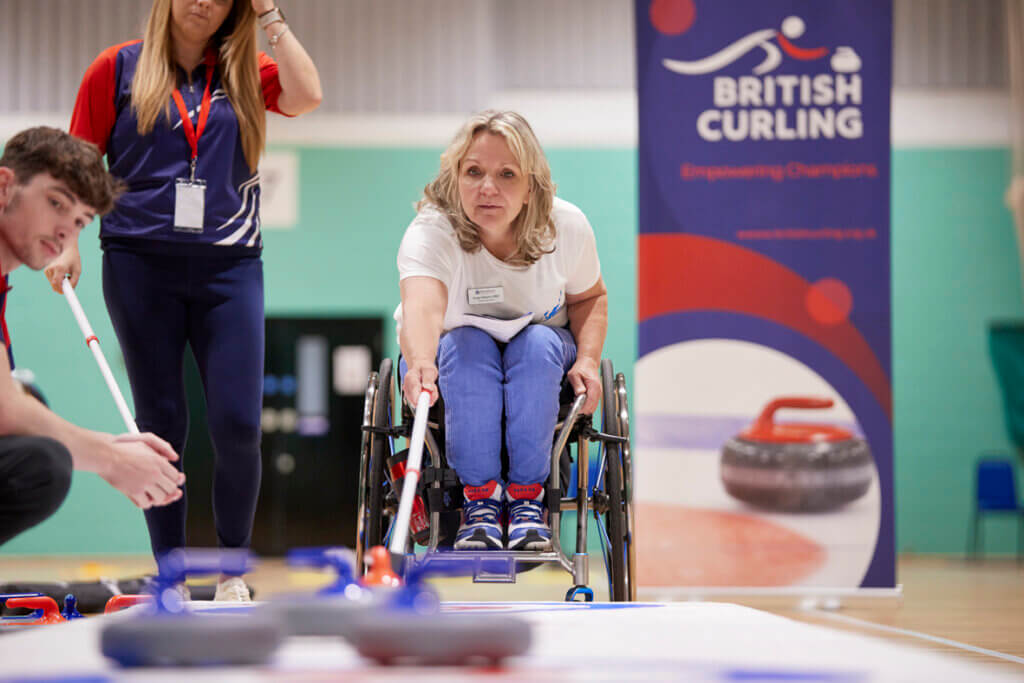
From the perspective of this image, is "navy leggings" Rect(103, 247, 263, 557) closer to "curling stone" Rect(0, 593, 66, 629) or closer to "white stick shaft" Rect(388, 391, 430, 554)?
"curling stone" Rect(0, 593, 66, 629)

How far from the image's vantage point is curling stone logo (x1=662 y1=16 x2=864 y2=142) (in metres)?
3.49

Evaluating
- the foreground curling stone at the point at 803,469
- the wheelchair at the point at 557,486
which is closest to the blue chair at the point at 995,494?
the foreground curling stone at the point at 803,469

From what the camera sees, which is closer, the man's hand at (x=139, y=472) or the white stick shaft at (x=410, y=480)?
the man's hand at (x=139, y=472)

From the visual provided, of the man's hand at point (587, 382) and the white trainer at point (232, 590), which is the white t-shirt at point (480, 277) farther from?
the white trainer at point (232, 590)

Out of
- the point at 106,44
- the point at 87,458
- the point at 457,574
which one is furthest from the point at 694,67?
the point at 106,44

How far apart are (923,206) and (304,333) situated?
15.3 feet

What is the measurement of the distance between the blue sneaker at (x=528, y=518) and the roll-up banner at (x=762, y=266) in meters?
1.56

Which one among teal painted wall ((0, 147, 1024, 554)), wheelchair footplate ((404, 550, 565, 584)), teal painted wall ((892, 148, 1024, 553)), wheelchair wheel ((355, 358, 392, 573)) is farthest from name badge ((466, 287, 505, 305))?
teal painted wall ((892, 148, 1024, 553))

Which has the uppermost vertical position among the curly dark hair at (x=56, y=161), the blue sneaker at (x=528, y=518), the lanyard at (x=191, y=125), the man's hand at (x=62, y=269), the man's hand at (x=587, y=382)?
the lanyard at (x=191, y=125)

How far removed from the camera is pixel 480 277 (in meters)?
2.09

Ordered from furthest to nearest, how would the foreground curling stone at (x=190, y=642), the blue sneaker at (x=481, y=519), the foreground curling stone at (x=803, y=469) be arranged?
the foreground curling stone at (x=803, y=469)
the blue sneaker at (x=481, y=519)
the foreground curling stone at (x=190, y=642)

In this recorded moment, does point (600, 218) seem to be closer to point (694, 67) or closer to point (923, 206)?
point (923, 206)

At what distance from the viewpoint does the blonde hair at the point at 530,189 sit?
2.03m

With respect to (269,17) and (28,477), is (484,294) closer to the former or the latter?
(269,17)
